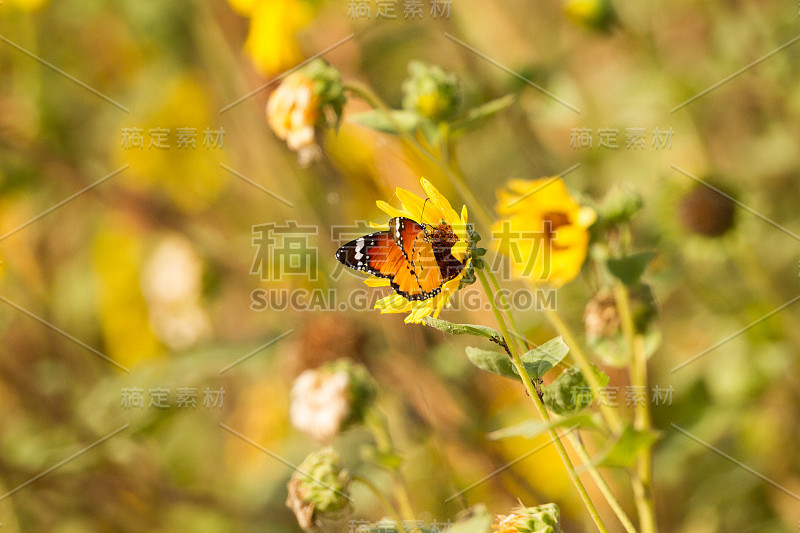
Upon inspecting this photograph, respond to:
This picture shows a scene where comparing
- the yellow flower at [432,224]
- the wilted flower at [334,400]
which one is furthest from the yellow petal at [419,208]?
the wilted flower at [334,400]

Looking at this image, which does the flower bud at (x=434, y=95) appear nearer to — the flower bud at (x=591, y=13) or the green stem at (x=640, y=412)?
the green stem at (x=640, y=412)

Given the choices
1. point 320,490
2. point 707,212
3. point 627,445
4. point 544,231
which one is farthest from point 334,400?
point 707,212

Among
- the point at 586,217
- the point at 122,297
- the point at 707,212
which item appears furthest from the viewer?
the point at 122,297

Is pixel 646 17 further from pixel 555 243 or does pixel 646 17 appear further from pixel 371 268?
pixel 371 268

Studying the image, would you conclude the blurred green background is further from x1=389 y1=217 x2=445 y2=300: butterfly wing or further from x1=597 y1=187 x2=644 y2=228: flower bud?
x1=389 y1=217 x2=445 y2=300: butterfly wing

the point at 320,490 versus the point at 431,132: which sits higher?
the point at 431,132

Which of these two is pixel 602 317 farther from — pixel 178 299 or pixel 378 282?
pixel 178 299

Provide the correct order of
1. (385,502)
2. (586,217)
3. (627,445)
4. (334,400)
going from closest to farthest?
(627,445), (385,502), (586,217), (334,400)

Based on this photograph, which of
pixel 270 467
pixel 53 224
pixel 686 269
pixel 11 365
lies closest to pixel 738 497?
pixel 686 269
